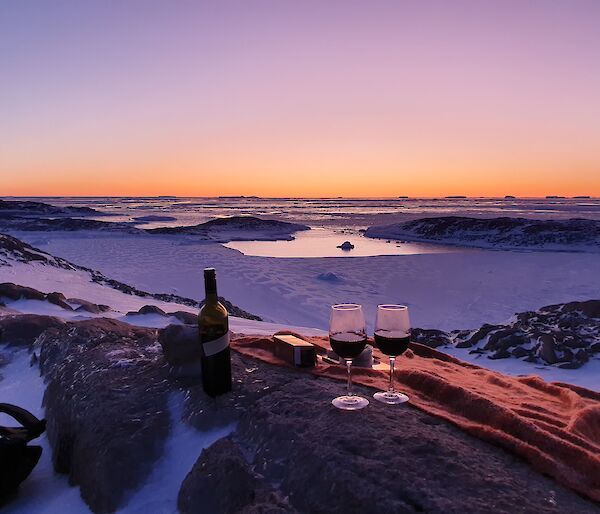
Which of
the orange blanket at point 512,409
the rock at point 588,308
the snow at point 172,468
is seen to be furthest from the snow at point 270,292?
the rock at point 588,308

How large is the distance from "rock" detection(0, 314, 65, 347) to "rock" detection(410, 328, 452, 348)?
5323 mm

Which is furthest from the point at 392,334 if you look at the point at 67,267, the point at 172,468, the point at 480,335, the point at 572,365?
the point at 67,267

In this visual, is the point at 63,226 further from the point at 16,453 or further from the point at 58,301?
the point at 16,453

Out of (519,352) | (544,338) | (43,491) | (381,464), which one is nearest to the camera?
(381,464)

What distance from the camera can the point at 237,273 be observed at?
15156 mm

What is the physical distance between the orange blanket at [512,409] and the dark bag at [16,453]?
111 cm

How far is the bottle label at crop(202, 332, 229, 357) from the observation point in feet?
7.25

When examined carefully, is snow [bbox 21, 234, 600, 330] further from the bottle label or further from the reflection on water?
the bottle label

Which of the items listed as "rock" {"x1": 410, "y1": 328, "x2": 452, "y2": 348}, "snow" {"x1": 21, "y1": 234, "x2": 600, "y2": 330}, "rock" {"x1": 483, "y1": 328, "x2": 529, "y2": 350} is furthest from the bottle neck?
"snow" {"x1": 21, "y1": 234, "x2": 600, "y2": 330}

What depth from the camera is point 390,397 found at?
2.11 metres

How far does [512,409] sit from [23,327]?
4.13 metres

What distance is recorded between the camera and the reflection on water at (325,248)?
21.1 metres

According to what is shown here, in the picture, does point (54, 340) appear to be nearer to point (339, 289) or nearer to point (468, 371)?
point (468, 371)

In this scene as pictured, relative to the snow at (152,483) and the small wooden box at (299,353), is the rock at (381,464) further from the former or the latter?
the small wooden box at (299,353)
